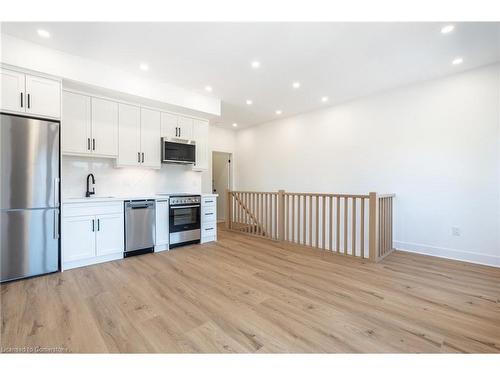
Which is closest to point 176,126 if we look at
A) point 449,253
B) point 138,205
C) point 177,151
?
point 177,151

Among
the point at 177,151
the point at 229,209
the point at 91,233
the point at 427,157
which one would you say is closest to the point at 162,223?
the point at 91,233

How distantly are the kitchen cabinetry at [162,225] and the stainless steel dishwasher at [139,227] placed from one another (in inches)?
3.3

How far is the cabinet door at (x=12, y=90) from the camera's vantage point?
2.69 m

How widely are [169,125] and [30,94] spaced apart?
199 cm

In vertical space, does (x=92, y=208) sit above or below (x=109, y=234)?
above

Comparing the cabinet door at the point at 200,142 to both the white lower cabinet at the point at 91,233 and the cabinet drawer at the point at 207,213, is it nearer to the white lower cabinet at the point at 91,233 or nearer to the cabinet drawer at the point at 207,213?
the cabinet drawer at the point at 207,213

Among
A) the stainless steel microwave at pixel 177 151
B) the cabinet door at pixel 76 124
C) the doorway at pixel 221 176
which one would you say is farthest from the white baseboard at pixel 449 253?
the cabinet door at pixel 76 124

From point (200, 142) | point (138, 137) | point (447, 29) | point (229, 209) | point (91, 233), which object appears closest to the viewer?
point (447, 29)

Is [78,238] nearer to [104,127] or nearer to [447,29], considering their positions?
[104,127]

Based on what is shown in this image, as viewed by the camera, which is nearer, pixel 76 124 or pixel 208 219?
pixel 76 124

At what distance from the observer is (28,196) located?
112 inches

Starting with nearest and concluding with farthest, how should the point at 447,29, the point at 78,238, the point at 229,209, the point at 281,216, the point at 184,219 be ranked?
the point at 447,29, the point at 78,238, the point at 184,219, the point at 281,216, the point at 229,209

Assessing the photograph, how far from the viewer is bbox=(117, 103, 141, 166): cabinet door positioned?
153 inches

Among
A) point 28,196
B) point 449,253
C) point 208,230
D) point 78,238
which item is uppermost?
point 28,196
